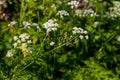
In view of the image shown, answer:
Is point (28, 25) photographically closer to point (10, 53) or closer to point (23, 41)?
point (23, 41)

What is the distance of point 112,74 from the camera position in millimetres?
5926

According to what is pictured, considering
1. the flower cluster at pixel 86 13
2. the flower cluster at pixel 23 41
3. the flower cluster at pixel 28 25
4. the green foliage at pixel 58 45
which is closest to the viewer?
the green foliage at pixel 58 45

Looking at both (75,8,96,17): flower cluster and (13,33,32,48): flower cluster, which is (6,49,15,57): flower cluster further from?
(75,8,96,17): flower cluster

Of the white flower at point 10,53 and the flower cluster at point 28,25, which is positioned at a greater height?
the flower cluster at point 28,25

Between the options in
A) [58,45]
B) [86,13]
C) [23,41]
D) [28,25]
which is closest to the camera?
[58,45]

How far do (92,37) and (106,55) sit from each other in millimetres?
381

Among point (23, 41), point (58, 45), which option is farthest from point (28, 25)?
point (58, 45)

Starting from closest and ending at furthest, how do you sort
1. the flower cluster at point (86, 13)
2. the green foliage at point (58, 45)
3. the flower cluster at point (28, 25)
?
the green foliage at point (58, 45) → the flower cluster at point (28, 25) → the flower cluster at point (86, 13)

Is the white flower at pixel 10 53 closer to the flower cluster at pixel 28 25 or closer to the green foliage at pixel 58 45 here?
the green foliage at pixel 58 45

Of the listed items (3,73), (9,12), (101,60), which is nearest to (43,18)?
(9,12)

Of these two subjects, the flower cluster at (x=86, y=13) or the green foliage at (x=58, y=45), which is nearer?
the green foliage at (x=58, y=45)

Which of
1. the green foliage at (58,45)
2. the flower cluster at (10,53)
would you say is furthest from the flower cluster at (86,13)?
the flower cluster at (10,53)

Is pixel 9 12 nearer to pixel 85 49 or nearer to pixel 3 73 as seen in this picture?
pixel 85 49

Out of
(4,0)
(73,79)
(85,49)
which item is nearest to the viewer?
(73,79)
